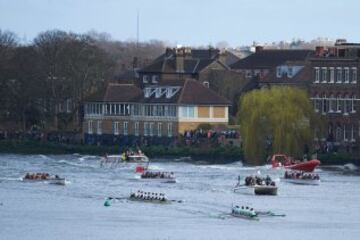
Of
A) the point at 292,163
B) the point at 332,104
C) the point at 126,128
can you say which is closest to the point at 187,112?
the point at 126,128

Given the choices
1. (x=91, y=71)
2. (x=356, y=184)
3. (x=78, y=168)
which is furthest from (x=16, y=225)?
(x=91, y=71)

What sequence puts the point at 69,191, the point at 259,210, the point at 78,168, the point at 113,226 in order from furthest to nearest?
the point at 78,168 < the point at 69,191 < the point at 259,210 < the point at 113,226

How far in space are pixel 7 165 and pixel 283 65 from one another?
1302 inches

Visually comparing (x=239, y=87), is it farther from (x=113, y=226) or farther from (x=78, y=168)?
(x=113, y=226)

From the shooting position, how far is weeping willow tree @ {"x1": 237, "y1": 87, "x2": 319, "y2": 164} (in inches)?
5768

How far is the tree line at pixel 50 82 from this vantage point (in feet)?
603

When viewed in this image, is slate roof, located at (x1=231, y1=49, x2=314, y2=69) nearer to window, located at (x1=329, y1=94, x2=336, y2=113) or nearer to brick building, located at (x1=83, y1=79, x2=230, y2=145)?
brick building, located at (x1=83, y1=79, x2=230, y2=145)

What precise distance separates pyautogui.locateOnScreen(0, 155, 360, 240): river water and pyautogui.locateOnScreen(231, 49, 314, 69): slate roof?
48.8 meters

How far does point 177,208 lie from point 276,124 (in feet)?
122

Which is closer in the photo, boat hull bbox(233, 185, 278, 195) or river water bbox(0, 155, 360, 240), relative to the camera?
river water bbox(0, 155, 360, 240)

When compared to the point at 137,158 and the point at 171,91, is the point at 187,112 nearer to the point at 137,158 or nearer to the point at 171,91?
the point at 171,91

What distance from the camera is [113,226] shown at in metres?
101

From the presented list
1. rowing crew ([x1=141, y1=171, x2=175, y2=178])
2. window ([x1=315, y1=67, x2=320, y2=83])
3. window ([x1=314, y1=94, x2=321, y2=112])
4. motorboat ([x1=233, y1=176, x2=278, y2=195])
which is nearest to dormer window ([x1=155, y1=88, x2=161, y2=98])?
window ([x1=315, y1=67, x2=320, y2=83])

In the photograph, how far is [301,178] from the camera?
130250mm
